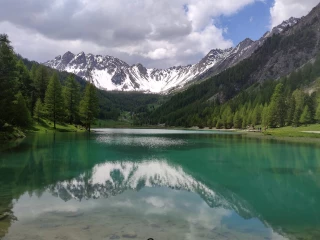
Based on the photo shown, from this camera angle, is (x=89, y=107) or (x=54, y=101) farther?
(x=89, y=107)

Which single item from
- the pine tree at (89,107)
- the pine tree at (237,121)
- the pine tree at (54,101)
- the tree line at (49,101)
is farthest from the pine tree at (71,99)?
the pine tree at (237,121)

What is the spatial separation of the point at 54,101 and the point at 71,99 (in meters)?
13.5

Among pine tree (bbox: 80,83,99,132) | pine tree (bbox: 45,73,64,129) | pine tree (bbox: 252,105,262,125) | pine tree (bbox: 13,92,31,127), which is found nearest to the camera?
pine tree (bbox: 13,92,31,127)

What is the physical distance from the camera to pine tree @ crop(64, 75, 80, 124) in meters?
102

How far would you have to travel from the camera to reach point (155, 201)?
1739cm

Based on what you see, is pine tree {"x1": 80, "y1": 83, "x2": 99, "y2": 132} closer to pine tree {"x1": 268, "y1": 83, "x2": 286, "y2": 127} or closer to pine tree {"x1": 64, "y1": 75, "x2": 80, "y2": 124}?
pine tree {"x1": 64, "y1": 75, "x2": 80, "y2": 124}

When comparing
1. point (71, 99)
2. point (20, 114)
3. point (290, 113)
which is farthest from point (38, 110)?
point (290, 113)

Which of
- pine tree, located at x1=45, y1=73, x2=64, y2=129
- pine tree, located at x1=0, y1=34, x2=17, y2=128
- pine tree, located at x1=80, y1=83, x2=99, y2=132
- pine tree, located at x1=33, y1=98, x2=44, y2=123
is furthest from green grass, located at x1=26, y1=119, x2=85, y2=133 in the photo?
pine tree, located at x1=0, y1=34, x2=17, y2=128

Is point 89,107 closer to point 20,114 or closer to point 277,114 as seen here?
point 20,114

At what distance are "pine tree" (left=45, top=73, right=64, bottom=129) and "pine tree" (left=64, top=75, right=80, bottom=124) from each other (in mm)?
8417

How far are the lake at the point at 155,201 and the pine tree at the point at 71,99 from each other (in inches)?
2935

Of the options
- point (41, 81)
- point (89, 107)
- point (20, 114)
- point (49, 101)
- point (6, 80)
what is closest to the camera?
point (6, 80)

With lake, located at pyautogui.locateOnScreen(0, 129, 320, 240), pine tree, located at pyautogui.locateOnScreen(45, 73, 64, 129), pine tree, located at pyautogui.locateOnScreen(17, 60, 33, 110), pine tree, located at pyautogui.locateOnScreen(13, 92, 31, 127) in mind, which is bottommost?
lake, located at pyautogui.locateOnScreen(0, 129, 320, 240)

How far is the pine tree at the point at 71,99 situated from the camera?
102438 millimetres
